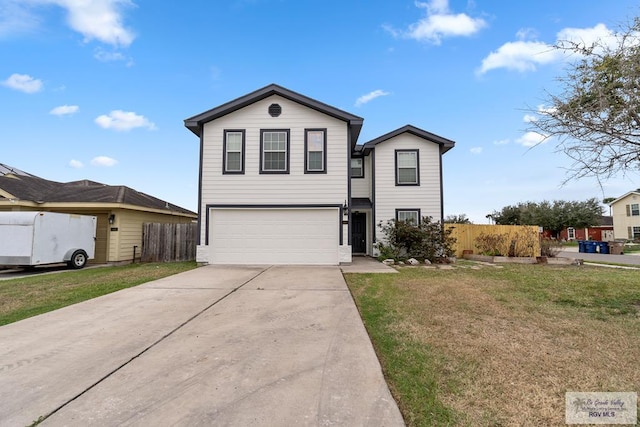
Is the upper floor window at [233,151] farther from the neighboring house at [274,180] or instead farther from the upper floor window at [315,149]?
the upper floor window at [315,149]

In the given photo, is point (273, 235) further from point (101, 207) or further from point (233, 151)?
point (101, 207)

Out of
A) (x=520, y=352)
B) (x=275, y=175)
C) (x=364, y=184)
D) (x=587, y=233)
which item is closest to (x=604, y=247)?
(x=364, y=184)

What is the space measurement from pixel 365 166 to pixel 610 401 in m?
13.9

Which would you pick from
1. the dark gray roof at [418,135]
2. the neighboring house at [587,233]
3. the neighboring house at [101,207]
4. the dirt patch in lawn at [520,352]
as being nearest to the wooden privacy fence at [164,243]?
the neighboring house at [101,207]

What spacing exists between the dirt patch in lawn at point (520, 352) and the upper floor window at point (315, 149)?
710cm

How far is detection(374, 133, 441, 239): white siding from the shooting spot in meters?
14.4

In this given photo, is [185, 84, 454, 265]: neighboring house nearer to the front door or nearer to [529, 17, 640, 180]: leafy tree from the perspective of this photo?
the front door

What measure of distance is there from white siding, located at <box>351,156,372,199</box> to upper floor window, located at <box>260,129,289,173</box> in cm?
474

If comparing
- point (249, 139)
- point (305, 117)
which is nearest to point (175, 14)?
point (249, 139)

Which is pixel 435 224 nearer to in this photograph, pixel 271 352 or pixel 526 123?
pixel 526 123

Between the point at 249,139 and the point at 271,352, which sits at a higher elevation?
the point at 249,139

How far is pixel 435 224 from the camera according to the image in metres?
13.1

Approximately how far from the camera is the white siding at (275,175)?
12.0 metres

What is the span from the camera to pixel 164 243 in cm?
1380
